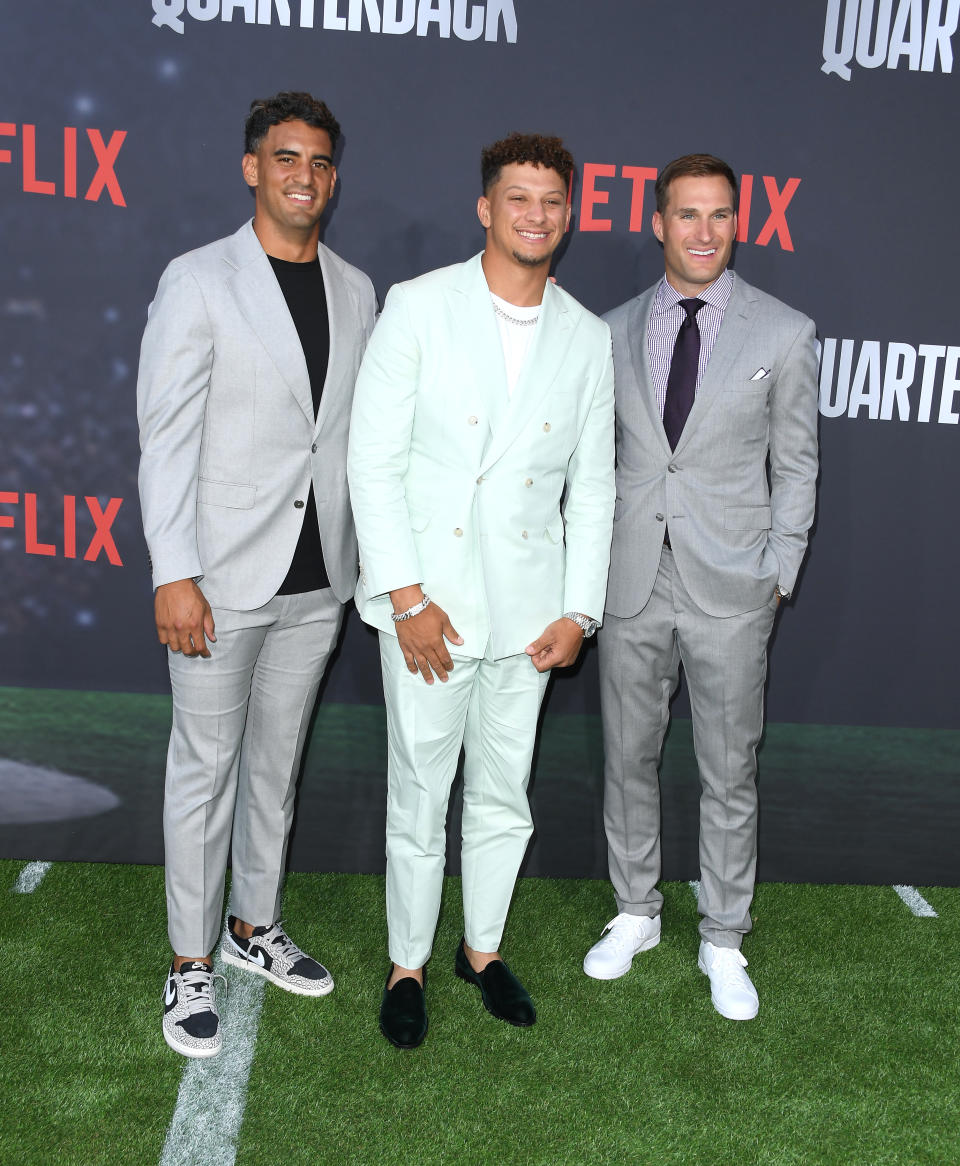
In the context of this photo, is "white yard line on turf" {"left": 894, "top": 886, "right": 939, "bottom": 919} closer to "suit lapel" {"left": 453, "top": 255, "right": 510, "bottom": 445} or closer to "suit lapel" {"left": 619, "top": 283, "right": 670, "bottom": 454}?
"suit lapel" {"left": 619, "top": 283, "right": 670, "bottom": 454}

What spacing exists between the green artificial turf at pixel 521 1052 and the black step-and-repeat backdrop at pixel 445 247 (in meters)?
0.48

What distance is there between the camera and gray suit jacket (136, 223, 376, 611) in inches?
89.2

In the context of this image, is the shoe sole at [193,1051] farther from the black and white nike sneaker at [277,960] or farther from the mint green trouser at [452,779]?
the mint green trouser at [452,779]

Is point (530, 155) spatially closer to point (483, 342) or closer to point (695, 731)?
point (483, 342)

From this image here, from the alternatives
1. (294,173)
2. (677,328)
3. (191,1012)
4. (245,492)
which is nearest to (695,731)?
(677,328)

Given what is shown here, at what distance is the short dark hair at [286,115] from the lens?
2.32 metres

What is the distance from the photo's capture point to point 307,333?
242 cm

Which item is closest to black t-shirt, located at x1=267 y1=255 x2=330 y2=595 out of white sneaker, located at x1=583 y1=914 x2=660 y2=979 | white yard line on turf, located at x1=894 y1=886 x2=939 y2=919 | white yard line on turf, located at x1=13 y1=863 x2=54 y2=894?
white sneaker, located at x1=583 y1=914 x2=660 y2=979

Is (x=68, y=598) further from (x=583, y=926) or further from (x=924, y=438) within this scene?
(x=924, y=438)

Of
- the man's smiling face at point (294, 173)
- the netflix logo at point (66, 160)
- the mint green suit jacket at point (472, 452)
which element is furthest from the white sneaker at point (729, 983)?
the netflix logo at point (66, 160)

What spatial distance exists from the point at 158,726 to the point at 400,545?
1360mm

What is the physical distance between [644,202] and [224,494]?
4.70 feet

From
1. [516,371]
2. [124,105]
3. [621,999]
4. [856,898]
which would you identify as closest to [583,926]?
[621,999]

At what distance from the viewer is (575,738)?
3.32m
